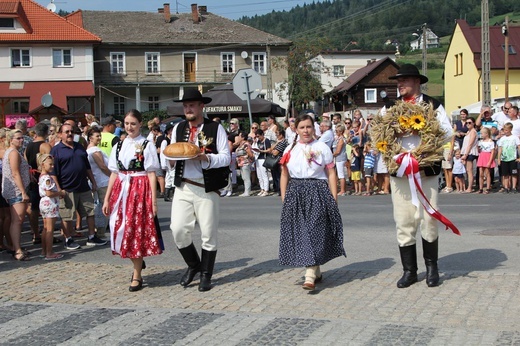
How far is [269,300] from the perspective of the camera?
25.3ft

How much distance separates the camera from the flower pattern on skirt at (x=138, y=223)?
8453mm

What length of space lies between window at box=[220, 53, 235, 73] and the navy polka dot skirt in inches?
2233

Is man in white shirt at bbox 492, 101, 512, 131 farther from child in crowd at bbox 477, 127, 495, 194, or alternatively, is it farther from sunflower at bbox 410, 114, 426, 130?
sunflower at bbox 410, 114, 426, 130

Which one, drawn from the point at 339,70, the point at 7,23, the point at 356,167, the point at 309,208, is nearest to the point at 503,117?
the point at 356,167

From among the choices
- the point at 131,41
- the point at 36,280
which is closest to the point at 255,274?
the point at 36,280

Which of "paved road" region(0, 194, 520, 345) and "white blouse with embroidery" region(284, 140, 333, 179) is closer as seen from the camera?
"paved road" region(0, 194, 520, 345)

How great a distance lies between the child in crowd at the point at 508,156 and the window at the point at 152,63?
48.1 metres

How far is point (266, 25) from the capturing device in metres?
145

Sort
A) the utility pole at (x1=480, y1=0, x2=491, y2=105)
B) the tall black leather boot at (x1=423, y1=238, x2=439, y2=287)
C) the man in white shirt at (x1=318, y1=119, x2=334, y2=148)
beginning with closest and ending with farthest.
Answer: the tall black leather boot at (x1=423, y1=238, x2=439, y2=287) < the man in white shirt at (x1=318, y1=119, x2=334, y2=148) < the utility pole at (x1=480, y1=0, x2=491, y2=105)

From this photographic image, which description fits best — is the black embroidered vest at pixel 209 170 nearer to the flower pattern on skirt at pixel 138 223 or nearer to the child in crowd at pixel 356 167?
the flower pattern on skirt at pixel 138 223

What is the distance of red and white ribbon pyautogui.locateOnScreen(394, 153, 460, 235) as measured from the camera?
784 cm

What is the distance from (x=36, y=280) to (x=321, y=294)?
11.9 ft

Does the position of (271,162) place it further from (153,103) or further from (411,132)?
(153,103)

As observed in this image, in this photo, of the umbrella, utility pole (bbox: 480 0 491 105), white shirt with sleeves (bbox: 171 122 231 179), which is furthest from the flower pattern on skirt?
utility pole (bbox: 480 0 491 105)
